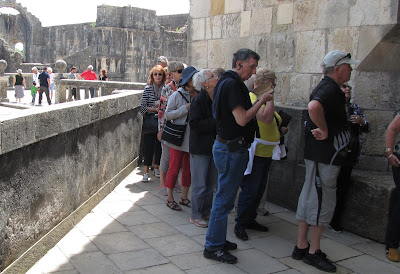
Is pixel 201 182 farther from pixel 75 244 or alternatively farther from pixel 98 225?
pixel 75 244

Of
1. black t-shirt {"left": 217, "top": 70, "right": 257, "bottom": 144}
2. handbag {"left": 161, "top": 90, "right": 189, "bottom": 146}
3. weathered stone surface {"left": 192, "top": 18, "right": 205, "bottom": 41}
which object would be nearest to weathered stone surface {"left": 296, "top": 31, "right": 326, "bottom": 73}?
handbag {"left": 161, "top": 90, "right": 189, "bottom": 146}

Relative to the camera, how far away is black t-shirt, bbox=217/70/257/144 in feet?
11.6

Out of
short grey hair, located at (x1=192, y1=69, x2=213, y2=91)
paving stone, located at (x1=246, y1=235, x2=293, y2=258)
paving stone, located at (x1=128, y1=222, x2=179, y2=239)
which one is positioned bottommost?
paving stone, located at (x1=128, y1=222, x2=179, y2=239)

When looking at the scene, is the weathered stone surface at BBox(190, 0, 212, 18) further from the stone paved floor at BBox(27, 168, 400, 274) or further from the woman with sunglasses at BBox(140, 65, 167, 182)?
the stone paved floor at BBox(27, 168, 400, 274)

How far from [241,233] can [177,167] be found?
1.34 meters

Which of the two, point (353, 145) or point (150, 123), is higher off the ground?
point (353, 145)

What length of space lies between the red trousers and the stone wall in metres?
0.92

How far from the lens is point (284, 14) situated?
5.79 m

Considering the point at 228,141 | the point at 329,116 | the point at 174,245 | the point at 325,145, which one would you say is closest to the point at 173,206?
the point at 174,245

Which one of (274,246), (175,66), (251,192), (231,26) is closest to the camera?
(274,246)

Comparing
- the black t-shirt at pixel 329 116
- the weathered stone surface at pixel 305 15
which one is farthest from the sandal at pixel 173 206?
the weathered stone surface at pixel 305 15

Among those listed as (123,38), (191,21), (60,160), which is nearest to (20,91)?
(123,38)

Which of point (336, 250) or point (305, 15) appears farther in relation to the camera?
point (305, 15)

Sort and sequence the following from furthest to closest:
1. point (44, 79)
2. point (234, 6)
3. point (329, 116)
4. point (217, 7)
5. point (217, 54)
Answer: point (44, 79)
point (217, 54)
point (217, 7)
point (234, 6)
point (329, 116)
